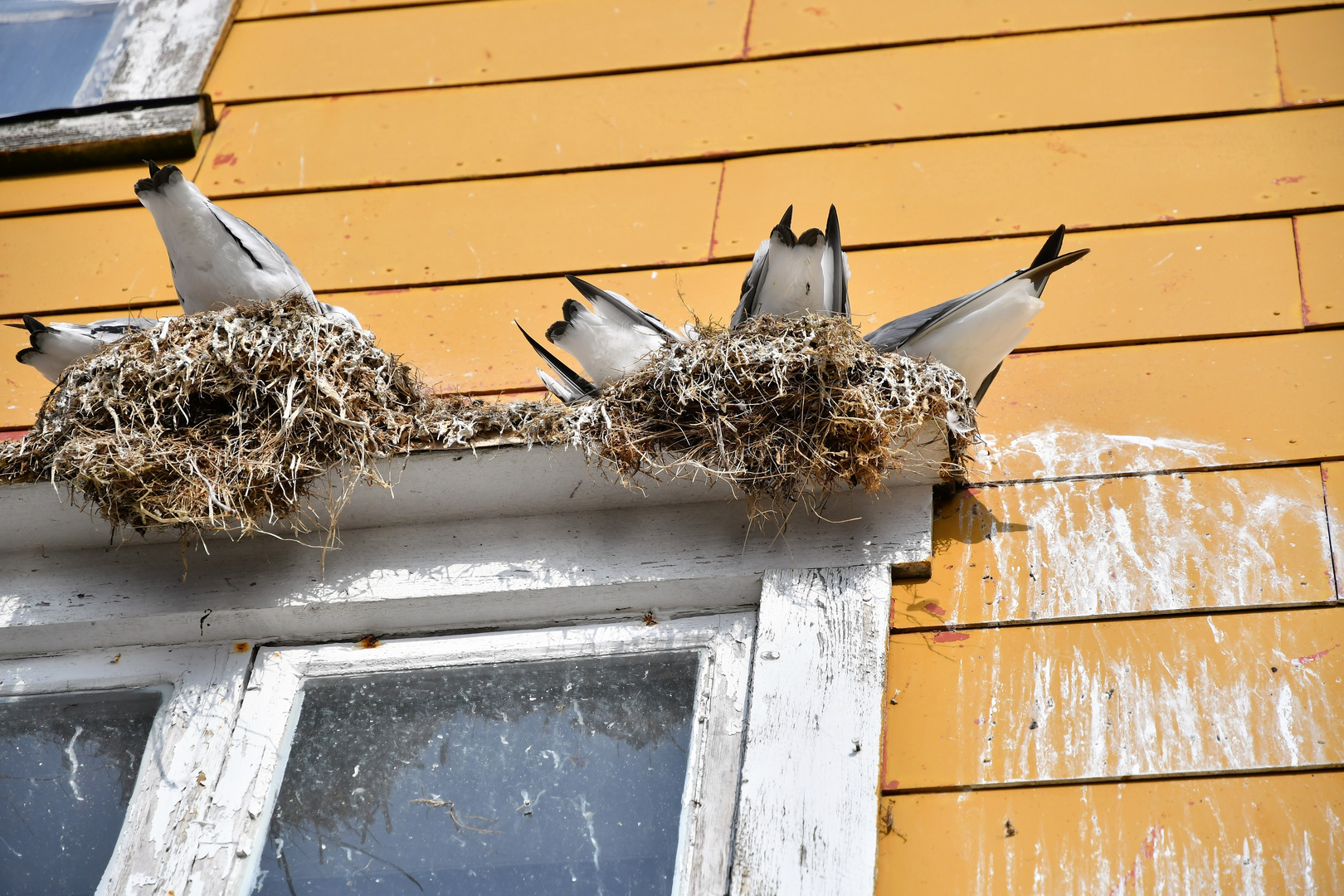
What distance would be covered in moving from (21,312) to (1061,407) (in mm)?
2525

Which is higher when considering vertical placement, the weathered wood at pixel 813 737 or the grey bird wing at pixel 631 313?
the grey bird wing at pixel 631 313

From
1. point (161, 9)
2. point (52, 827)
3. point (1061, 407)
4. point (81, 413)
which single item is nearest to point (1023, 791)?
point (1061, 407)

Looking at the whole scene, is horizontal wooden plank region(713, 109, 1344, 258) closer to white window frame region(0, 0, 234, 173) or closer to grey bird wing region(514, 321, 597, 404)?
grey bird wing region(514, 321, 597, 404)

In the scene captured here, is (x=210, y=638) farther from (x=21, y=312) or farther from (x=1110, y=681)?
(x=1110, y=681)

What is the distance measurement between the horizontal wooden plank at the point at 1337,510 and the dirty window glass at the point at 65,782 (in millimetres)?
2108

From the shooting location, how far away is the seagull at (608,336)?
2.21m

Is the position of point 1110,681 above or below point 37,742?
above

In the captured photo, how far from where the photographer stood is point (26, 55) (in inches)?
136

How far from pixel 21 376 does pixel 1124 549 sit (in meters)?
2.51

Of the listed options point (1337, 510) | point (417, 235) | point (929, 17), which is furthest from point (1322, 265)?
point (417, 235)

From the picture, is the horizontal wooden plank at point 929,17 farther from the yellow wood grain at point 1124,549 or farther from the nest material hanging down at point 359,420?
the yellow wood grain at point 1124,549

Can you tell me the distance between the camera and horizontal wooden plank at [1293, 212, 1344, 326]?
229cm

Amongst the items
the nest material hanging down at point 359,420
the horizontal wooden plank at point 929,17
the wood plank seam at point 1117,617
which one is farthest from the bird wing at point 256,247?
the wood plank seam at point 1117,617

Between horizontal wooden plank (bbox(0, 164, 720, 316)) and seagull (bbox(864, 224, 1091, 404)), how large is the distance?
2.63ft
